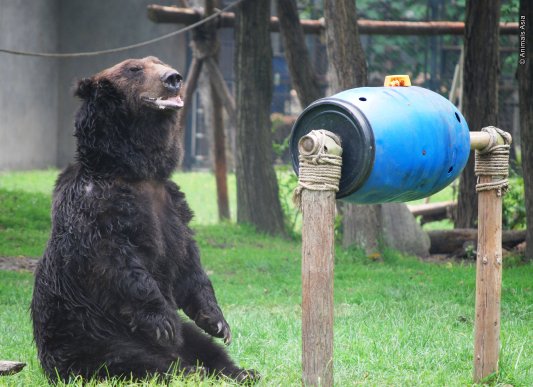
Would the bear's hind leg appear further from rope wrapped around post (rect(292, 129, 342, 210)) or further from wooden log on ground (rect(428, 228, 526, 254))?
wooden log on ground (rect(428, 228, 526, 254))

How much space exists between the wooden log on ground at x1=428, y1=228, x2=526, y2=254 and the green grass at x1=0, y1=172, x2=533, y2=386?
0.67 m

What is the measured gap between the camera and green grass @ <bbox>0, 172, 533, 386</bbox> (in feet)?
15.4

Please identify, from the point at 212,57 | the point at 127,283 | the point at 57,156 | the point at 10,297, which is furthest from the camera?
the point at 57,156

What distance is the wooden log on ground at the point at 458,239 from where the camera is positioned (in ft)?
31.6

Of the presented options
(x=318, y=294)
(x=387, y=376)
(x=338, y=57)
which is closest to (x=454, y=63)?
(x=338, y=57)

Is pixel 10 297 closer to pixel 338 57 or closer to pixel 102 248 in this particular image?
pixel 102 248

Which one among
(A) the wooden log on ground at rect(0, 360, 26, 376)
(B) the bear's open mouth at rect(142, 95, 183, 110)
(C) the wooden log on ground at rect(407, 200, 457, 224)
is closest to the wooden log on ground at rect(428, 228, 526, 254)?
(C) the wooden log on ground at rect(407, 200, 457, 224)

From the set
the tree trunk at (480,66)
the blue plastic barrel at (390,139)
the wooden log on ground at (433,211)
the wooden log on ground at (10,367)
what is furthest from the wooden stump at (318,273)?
the wooden log on ground at (433,211)

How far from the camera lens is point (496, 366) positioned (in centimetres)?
443

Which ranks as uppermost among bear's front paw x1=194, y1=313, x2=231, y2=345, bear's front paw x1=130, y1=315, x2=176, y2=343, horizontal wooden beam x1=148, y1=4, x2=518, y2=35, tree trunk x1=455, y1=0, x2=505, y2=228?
horizontal wooden beam x1=148, y1=4, x2=518, y2=35

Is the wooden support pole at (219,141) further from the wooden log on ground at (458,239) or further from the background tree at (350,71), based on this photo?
the wooden log on ground at (458,239)

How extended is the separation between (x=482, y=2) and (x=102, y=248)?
6.66 meters

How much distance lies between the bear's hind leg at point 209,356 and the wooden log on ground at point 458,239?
562 cm

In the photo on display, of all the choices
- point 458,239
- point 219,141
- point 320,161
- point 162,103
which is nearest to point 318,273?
point 320,161
